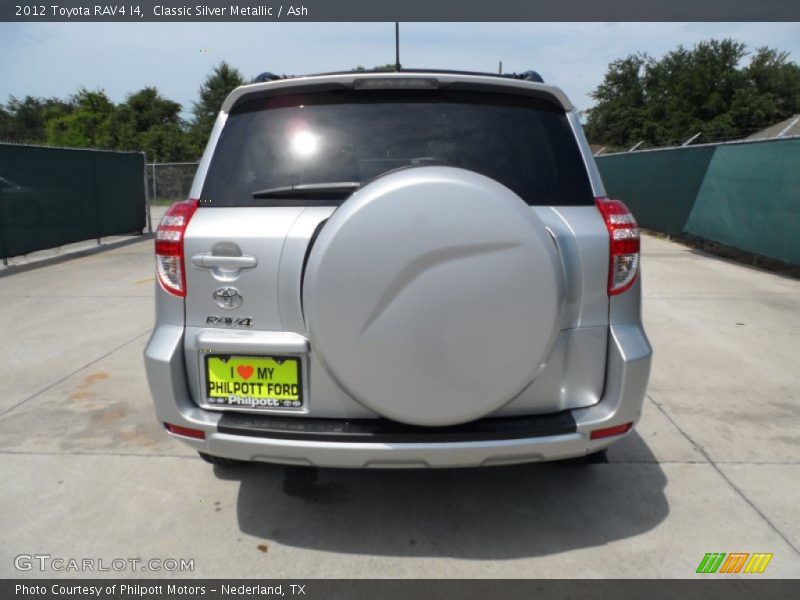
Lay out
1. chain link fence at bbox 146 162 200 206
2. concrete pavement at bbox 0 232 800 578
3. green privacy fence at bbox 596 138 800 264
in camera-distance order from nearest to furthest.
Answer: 1. concrete pavement at bbox 0 232 800 578
2. green privacy fence at bbox 596 138 800 264
3. chain link fence at bbox 146 162 200 206

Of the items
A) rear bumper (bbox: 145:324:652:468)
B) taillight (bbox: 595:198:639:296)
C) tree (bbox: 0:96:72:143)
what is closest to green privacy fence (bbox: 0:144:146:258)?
rear bumper (bbox: 145:324:652:468)

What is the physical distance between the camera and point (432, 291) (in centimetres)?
203

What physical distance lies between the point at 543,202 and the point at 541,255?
0.41 metres

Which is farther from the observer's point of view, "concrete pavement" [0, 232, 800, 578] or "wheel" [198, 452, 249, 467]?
"wheel" [198, 452, 249, 467]

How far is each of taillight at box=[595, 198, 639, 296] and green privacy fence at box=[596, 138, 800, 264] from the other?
7507 mm

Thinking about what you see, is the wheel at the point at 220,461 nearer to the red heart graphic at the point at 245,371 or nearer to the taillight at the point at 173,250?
the red heart graphic at the point at 245,371

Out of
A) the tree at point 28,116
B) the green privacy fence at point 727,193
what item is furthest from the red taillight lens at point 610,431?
the tree at point 28,116

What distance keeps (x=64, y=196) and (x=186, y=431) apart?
10534mm

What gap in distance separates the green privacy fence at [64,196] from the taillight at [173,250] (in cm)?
859

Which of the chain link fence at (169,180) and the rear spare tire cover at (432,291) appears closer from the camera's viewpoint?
the rear spare tire cover at (432,291)

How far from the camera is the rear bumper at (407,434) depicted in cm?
221

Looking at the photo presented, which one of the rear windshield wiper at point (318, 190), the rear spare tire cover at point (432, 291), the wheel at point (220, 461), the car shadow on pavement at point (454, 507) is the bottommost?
the car shadow on pavement at point (454, 507)

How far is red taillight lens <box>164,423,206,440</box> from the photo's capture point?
2.36 m

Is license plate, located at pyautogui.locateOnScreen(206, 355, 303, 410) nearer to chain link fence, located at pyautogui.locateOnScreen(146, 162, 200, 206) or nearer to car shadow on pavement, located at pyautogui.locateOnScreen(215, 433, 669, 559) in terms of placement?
car shadow on pavement, located at pyautogui.locateOnScreen(215, 433, 669, 559)
